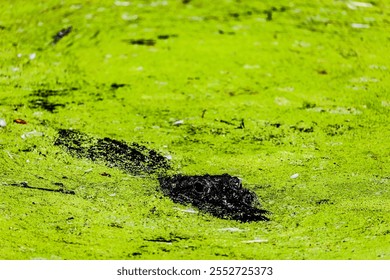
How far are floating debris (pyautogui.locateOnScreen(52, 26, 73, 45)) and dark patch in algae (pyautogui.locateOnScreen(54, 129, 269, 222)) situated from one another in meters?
1.11

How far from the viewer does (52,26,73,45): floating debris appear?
4.30 meters

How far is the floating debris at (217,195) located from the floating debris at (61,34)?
1762mm

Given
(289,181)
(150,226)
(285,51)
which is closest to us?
(150,226)

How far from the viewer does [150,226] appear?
2.75 metres

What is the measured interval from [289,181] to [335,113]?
798 millimetres

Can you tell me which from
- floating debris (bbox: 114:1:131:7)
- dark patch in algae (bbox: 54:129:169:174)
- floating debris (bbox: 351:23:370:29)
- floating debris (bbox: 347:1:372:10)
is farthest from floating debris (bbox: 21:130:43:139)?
floating debris (bbox: 347:1:372:10)

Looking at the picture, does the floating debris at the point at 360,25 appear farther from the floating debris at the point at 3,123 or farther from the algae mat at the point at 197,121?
the floating debris at the point at 3,123

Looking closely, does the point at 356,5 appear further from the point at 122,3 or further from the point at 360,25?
the point at 122,3

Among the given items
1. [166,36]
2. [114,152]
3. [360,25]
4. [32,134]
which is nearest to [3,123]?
[32,134]

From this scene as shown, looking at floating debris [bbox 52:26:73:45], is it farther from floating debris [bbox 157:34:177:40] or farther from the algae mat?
floating debris [bbox 157:34:177:40]

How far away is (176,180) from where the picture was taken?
307 centimetres

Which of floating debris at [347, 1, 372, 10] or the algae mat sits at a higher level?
floating debris at [347, 1, 372, 10]
